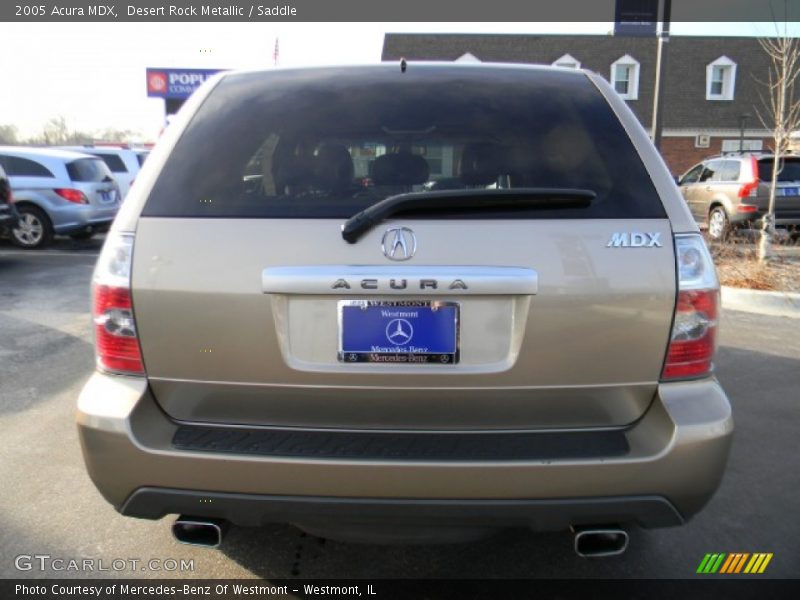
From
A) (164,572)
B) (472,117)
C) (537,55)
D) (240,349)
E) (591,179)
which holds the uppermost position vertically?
(537,55)

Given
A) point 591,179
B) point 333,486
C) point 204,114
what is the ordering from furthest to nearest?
1. point 204,114
2. point 591,179
3. point 333,486

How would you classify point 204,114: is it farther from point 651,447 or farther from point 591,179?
point 651,447

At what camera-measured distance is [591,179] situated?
2.02m

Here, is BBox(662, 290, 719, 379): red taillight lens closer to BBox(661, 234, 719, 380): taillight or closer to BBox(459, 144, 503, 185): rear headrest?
BBox(661, 234, 719, 380): taillight

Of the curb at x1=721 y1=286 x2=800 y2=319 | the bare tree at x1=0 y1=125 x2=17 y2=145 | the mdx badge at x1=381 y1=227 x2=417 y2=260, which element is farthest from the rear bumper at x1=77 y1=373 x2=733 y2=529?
the bare tree at x1=0 y1=125 x2=17 y2=145

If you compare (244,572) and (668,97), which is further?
(668,97)

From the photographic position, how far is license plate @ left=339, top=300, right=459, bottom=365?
73.0 inches

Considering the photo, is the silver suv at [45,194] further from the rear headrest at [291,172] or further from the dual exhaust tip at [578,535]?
the dual exhaust tip at [578,535]

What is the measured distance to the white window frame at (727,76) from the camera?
31516 millimetres

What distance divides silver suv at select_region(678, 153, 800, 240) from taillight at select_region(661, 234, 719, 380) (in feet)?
33.1

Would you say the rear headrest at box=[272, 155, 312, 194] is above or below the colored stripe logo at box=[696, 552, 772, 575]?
above

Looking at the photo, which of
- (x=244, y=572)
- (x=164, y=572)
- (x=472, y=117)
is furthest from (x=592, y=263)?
(x=164, y=572)

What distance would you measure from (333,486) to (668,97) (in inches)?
1325

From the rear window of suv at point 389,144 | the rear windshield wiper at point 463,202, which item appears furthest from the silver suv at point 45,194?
the rear windshield wiper at point 463,202
